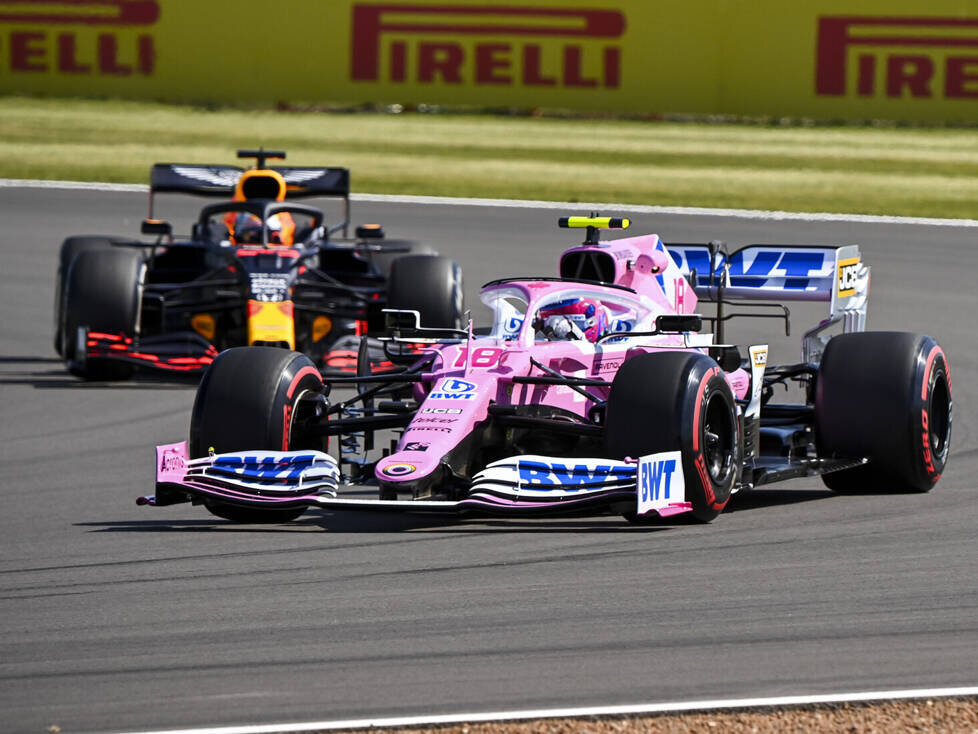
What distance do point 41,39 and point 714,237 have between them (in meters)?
18.9

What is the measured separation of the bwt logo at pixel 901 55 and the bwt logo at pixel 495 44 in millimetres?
4190

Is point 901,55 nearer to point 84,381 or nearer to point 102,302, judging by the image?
point 102,302

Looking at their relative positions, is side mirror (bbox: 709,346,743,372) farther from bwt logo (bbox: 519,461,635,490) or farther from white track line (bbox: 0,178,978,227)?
white track line (bbox: 0,178,978,227)

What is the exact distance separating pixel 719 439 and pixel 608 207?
18055mm

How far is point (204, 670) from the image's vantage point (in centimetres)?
698

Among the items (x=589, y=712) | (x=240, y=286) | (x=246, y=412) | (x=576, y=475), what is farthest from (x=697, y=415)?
(x=240, y=286)

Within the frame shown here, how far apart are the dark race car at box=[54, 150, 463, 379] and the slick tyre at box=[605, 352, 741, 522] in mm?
6790

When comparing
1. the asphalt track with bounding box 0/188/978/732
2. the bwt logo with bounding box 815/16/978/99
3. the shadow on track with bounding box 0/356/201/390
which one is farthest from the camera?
the bwt logo with bounding box 815/16/978/99

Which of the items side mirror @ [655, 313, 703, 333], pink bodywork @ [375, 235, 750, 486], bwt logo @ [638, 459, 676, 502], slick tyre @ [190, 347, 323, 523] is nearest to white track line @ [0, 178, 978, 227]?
pink bodywork @ [375, 235, 750, 486]

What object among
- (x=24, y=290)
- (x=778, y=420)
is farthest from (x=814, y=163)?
(x=778, y=420)

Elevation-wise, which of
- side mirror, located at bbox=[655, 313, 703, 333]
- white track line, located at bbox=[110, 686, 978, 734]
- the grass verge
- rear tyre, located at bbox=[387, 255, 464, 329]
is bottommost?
white track line, located at bbox=[110, 686, 978, 734]

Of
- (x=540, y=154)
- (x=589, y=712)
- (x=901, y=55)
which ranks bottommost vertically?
(x=589, y=712)

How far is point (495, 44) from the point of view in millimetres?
37562

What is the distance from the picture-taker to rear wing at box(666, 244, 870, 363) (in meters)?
12.3
